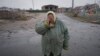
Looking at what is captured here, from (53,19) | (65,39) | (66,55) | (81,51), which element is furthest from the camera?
(81,51)

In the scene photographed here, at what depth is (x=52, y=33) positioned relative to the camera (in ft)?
15.4

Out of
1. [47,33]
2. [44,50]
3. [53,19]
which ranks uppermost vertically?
[53,19]

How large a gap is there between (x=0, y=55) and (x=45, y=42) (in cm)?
401

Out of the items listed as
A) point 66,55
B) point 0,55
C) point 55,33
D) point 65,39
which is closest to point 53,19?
point 55,33

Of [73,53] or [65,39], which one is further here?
[73,53]

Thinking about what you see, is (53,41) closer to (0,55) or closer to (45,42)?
(45,42)

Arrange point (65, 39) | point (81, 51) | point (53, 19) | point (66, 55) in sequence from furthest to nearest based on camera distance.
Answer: point (81, 51)
point (66, 55)
point (65, 39)
point (53, 19)

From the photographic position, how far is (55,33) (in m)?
4.67

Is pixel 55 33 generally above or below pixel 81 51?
above

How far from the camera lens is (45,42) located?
15.9 feet

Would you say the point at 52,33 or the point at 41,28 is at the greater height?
the point at 41,28

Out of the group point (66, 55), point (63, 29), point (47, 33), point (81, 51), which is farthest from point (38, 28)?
point (81, 51)

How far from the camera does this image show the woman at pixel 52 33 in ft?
15.2

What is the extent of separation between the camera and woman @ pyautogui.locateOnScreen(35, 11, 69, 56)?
15.2 feet
